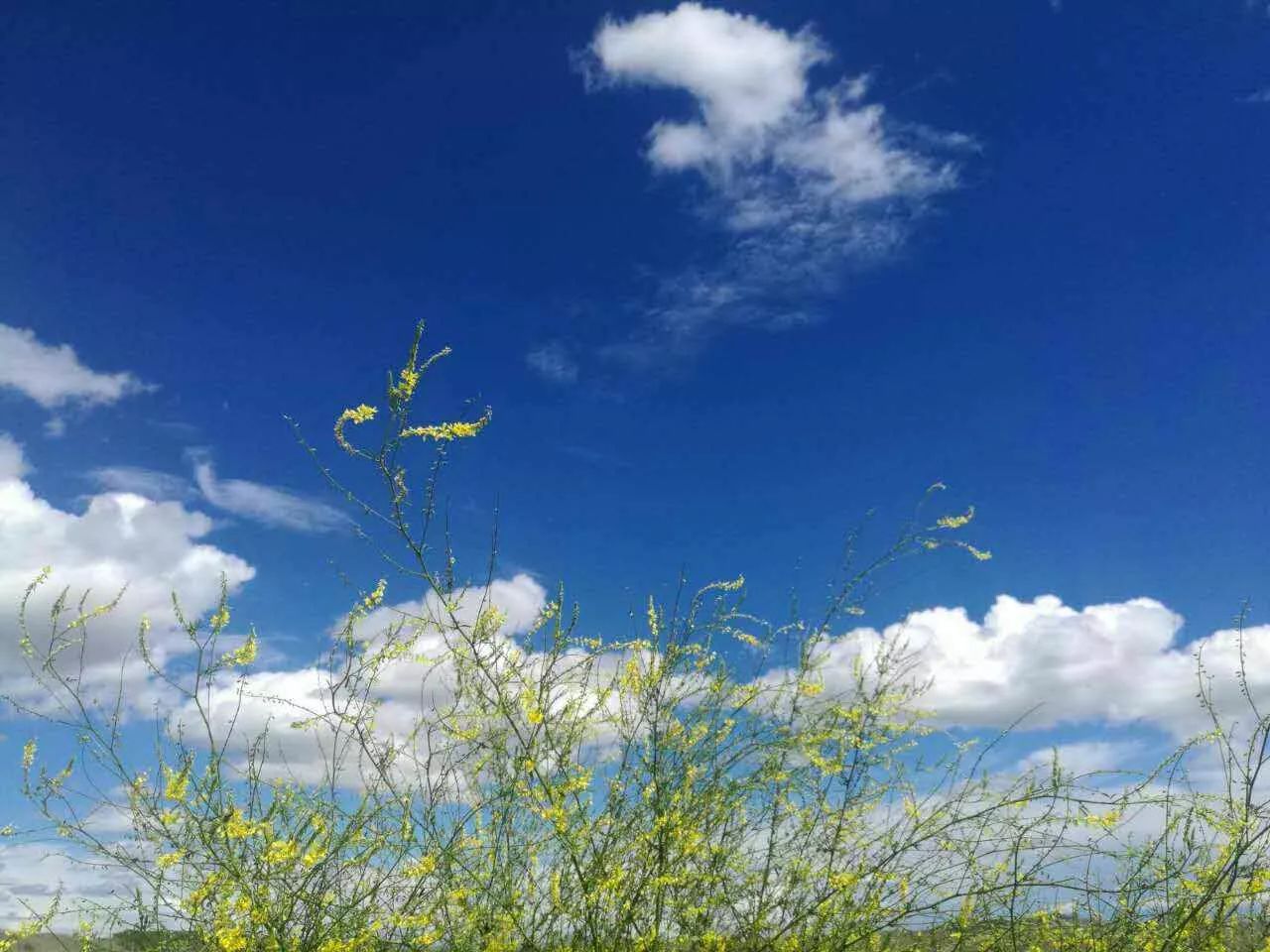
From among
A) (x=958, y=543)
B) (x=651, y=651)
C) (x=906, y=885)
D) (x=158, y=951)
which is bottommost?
(x=158, y=951)

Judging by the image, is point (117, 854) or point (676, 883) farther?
point (117, 854)

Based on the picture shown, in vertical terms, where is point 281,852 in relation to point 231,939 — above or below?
above

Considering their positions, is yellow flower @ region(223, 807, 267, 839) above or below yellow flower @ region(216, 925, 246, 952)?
above

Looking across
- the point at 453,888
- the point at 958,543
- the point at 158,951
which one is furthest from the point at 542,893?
the point at 958,543

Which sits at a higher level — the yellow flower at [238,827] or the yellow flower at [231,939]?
the yellow flower at [238,827]

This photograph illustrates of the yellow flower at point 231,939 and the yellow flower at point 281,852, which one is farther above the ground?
the yellow flower at point 281,852

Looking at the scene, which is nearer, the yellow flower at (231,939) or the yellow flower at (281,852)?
the yellow flower at (231,939)

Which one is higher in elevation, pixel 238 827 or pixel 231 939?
pixel 238 827

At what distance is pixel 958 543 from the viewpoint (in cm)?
496

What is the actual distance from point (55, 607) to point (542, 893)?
2.69 metres

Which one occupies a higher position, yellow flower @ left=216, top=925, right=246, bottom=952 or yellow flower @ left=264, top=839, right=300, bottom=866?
yellow flower @ left=264, top=839, right=300, bottom=866

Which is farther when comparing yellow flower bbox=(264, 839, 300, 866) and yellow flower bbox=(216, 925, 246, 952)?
yellow flower bbox=(264, 839, 300, 866)

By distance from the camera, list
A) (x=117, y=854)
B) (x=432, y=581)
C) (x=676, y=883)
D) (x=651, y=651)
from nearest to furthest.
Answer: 1. (x=432, y=581)
2. (x=676, y=883)
3. (x=651, y=651)
4. (x=117, y=854)

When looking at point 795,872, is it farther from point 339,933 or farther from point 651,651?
point 339,933
